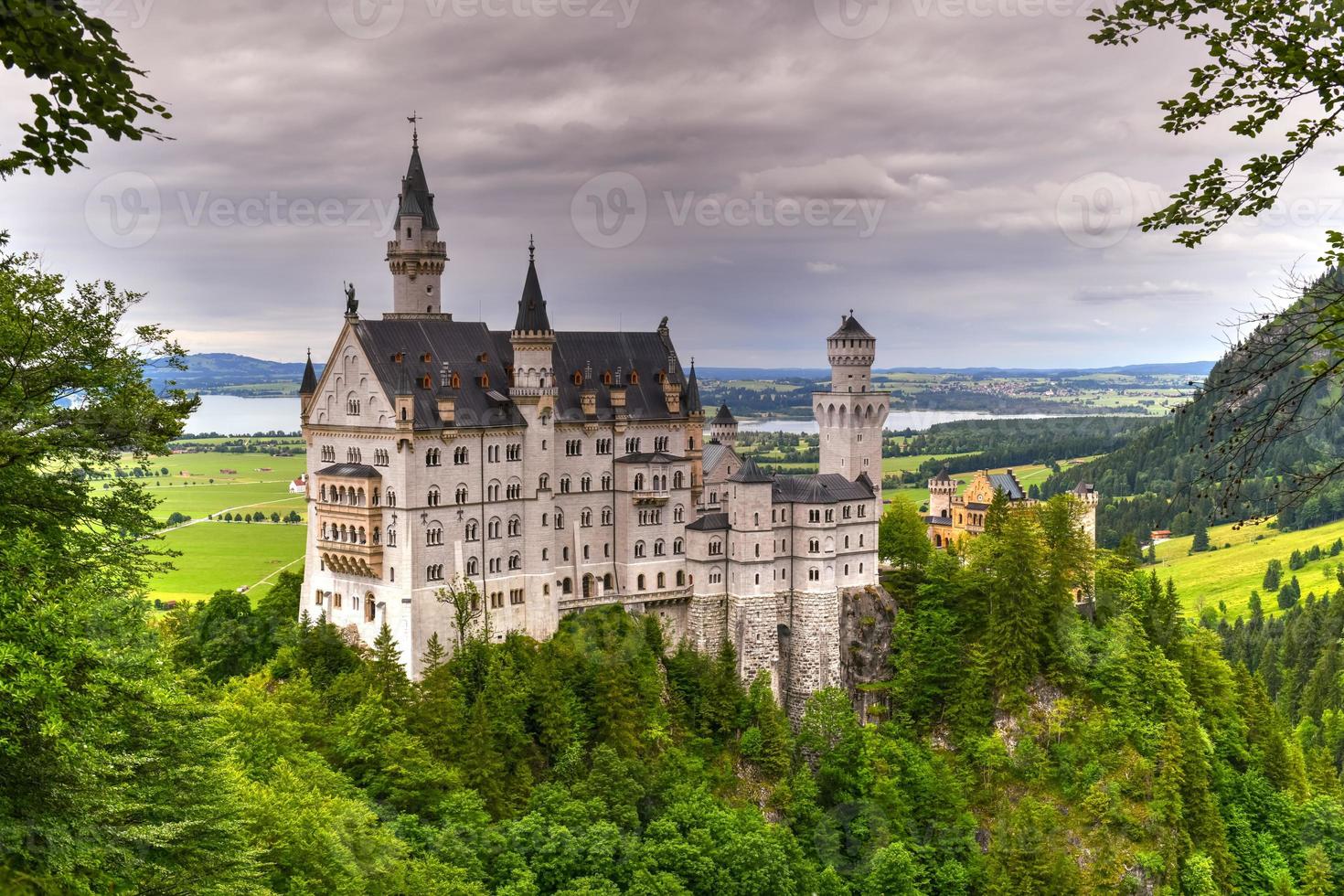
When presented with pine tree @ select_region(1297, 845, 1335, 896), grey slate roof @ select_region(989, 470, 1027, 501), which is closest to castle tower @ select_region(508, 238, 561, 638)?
grey slate roof @ select_region(989, 470, 1027, 501)

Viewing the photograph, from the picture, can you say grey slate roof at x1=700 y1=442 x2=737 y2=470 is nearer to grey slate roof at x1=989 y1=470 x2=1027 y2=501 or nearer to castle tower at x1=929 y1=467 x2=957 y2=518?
grey slate roof at x1=989 y1=470 x2=1027 y2=501

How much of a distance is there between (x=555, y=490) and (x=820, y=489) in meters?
20.0

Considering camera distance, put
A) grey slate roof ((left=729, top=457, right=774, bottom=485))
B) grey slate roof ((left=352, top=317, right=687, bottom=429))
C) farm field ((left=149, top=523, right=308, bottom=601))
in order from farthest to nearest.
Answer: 1. farm field ((left=149, top=523, right=308, bottom=601))
2. grey slate roof ((left=729, top=457, right=774, bottom=485))
3. grey slate roof ((left=352, top=317, right=687, bottom=429))

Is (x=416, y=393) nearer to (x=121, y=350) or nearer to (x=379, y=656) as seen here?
(x=379, y=656)

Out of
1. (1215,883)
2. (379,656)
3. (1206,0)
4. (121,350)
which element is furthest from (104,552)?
(1215,883)

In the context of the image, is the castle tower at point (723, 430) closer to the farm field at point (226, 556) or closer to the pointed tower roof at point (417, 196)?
the pointed tower roof at point (417, 196)

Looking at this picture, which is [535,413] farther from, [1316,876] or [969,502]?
[1316,876]

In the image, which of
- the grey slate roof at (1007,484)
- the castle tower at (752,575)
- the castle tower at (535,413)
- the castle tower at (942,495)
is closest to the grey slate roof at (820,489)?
the castle tower at (752,575)

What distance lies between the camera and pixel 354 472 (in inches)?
3196

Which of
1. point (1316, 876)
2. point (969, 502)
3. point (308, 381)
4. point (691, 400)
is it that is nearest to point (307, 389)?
point (308, 381)

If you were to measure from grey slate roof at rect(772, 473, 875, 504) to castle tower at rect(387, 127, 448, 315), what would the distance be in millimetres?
28486

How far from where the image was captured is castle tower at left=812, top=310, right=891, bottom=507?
330 feet

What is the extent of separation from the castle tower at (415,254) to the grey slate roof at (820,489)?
2849 cm

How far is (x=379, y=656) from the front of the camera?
79188mm
